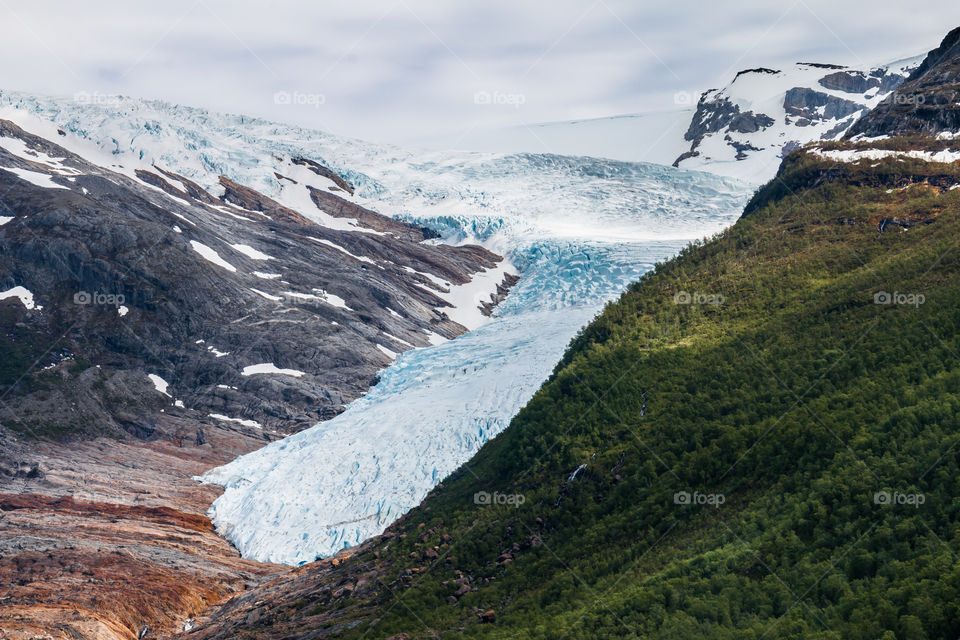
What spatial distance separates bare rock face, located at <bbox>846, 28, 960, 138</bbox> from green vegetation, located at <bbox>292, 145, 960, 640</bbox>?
12.7m

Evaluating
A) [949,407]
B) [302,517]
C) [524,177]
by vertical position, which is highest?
[524,177]

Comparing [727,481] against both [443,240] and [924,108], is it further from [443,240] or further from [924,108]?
[443,240]

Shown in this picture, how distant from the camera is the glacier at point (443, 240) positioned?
6159cm

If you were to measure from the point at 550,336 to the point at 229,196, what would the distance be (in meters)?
80.6

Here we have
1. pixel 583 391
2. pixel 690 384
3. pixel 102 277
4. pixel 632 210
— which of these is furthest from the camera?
pixel 632 210

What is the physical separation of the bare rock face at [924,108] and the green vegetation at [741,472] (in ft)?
41.6

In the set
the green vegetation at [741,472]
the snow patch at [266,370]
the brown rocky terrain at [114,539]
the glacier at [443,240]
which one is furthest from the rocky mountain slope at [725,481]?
→ the snow patch at [266,370]

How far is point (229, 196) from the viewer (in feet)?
458

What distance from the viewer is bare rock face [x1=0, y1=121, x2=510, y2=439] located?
276 feet

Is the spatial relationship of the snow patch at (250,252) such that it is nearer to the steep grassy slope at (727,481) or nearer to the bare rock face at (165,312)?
the bare rock face at (165,312)

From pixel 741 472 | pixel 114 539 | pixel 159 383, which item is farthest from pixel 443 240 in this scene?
pixel 741 472

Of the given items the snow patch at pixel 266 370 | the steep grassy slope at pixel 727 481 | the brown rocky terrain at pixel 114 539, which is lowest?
the brown rocky terrain at pixel 114 539

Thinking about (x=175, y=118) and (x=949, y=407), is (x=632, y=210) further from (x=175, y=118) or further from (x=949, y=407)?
(x=949, y=407)

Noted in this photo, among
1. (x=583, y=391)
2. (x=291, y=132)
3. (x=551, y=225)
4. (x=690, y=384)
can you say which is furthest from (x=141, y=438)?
(x=291, y=132)
